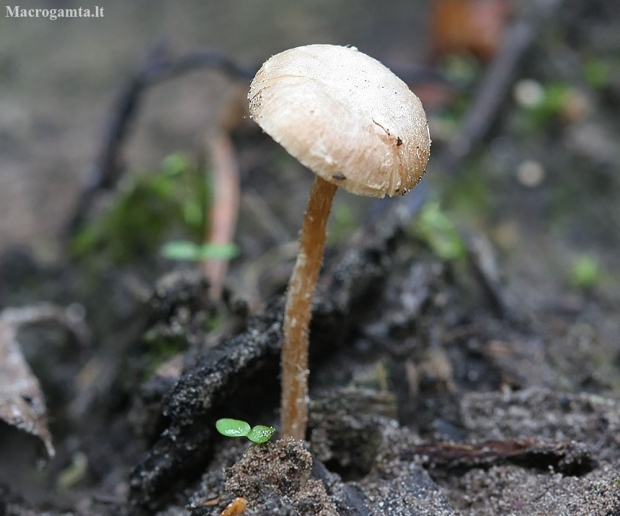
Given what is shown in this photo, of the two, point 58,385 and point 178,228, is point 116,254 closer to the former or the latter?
point 178,228

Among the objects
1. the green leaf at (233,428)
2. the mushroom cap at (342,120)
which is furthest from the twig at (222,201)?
the mushroom cap at (342,120)

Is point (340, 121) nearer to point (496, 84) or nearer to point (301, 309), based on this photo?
point (301, 309)

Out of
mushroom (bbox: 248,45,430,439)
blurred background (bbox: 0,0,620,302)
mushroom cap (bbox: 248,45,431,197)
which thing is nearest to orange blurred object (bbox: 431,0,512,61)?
blurred background (bbox: 0,0,620,302)

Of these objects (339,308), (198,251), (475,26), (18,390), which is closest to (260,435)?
(339,308)

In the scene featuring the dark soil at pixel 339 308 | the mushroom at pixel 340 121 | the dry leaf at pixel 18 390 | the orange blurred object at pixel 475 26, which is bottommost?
the dry leaf at pixel 18 390

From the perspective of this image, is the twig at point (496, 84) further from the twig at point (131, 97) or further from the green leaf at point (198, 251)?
the green leaf at point (198, 251)

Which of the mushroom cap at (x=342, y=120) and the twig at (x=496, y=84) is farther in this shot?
the twig at (x=496, y=84)
